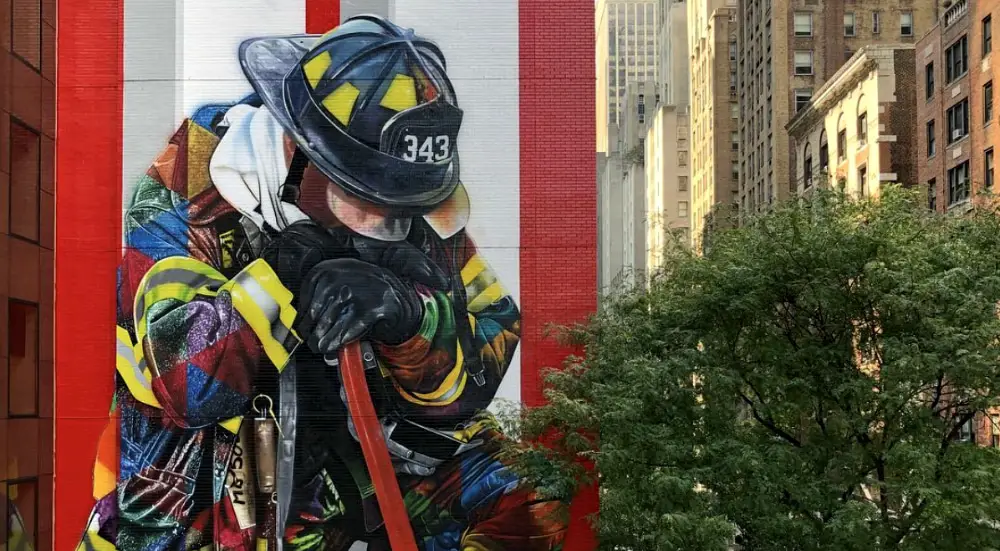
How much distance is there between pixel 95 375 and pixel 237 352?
3.24m

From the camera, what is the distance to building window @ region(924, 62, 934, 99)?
56.3 meters

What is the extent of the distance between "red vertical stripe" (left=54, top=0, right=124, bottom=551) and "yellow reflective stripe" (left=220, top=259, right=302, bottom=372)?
2972 mm

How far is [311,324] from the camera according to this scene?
26703 millimetres

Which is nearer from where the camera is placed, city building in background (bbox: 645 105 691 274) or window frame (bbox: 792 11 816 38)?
window frame (bbox: 792 11 816 38)

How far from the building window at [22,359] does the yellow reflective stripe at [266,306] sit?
419 centimetres

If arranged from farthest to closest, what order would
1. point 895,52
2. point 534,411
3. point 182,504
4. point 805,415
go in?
1. point 895,52
2. point 182,504
3. point 534,411
4. point 805,415

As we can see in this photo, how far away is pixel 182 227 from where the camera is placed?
2683 centimetres

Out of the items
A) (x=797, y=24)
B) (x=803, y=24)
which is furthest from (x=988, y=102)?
(x=797, y=24)

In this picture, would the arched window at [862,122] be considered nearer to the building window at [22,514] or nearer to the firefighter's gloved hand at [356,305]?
the firefighter's gloved hand at [356,305]

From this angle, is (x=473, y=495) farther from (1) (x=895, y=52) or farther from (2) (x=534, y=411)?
(1) (x=895, y=52)

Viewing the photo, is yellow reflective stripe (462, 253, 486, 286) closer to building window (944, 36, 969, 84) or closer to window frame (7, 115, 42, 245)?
window frame (7, 115, 42, 245)

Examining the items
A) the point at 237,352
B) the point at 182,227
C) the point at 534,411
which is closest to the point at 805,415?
the point at 534,411

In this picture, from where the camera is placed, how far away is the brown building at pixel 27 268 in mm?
23781

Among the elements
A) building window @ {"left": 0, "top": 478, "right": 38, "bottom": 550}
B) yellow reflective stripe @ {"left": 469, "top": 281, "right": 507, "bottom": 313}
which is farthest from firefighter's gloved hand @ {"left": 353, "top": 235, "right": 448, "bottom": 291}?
building window @ {"left": 0, "top": 478, "right": 38, "bottom": 550}
